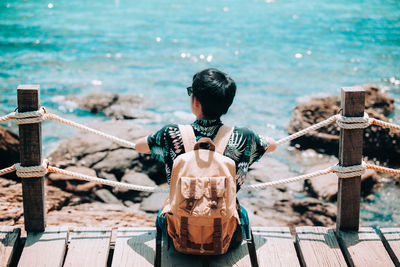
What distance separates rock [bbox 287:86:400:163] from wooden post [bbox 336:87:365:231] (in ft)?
15.9

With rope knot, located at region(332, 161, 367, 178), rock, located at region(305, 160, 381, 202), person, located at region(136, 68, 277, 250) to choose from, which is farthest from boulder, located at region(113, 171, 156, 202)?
rope knot, located at region(332, 161, 367, 178)

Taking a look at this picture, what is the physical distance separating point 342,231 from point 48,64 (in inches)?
531

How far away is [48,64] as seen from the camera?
1527cm

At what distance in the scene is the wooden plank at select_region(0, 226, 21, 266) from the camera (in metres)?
3.11

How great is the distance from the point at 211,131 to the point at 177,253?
0.90m

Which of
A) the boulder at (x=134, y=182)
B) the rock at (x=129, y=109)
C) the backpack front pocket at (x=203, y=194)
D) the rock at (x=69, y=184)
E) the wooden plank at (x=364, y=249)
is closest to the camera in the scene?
the backpack front pocket at (x=203, y=194)

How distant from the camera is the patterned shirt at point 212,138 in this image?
298cm

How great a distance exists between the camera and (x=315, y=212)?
19.9 feet

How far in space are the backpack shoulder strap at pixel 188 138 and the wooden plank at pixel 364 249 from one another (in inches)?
54.3

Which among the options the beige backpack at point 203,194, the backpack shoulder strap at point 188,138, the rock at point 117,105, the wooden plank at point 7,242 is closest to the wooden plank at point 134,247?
the beige backpack at point 203,194

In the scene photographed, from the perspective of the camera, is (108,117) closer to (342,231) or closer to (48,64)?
(48,64)

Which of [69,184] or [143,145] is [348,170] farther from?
[69,184]

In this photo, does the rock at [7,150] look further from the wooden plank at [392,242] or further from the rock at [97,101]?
the rock at [97,101]

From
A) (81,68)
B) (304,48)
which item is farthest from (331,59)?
(81,68)
